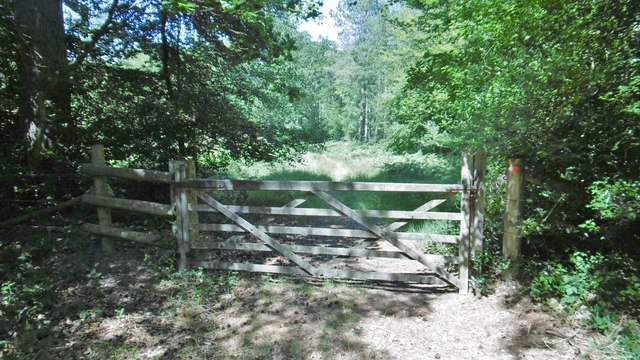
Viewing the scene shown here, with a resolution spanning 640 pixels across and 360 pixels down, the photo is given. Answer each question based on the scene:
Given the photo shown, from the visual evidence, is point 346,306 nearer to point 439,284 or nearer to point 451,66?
point 439,284

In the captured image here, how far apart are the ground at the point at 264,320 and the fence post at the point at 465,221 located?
244 millimetres

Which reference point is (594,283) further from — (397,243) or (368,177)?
(368,177)

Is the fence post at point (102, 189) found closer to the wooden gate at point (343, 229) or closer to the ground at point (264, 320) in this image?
the ground at point (264, 320)

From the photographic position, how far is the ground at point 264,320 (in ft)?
12.5

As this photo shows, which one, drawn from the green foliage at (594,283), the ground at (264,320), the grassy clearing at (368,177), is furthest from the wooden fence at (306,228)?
the grassy clearing at (368,177)

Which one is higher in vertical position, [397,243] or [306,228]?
[306,228]

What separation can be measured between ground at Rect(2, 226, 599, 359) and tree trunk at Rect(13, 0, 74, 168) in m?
2.65

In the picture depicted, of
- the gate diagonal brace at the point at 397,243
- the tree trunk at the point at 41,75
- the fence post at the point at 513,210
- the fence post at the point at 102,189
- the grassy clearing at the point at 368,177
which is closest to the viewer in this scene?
the fence post at the point at 513,210

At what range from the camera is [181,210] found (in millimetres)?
5523

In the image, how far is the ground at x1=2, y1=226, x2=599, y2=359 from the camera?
3807mm

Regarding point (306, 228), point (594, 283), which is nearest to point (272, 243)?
point (306, 228)

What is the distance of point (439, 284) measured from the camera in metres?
5.19

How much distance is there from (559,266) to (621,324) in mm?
841

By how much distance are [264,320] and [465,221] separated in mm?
2788
